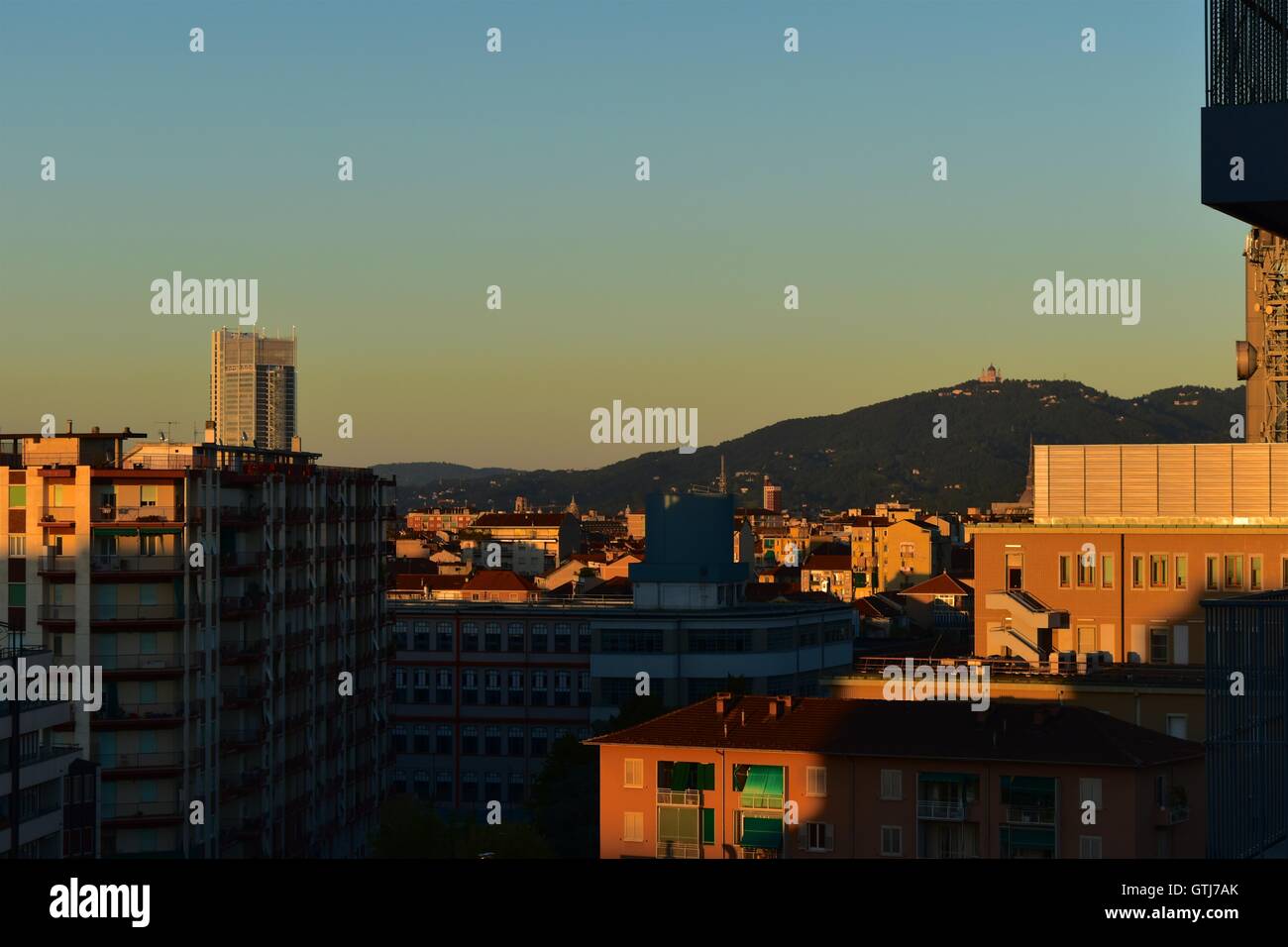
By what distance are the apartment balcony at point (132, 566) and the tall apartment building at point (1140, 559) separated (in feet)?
87.0

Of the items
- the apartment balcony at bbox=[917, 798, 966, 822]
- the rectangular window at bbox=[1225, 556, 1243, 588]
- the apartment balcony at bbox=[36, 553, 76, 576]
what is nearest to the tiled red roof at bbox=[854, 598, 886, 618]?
the rectangular window at bbox=[1225, 556, 1243, 588]

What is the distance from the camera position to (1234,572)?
5725 centimetres

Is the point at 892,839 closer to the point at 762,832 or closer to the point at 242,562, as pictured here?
the point at 762,832

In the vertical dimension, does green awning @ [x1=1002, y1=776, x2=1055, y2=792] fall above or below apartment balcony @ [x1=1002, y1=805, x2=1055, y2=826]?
above

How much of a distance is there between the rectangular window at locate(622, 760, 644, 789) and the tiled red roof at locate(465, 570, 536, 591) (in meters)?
66.0

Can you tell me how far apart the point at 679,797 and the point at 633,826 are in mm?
1501

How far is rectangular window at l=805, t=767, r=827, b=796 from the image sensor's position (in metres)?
47.8

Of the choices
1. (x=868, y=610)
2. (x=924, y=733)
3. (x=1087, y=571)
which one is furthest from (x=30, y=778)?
(x=868, y=610)

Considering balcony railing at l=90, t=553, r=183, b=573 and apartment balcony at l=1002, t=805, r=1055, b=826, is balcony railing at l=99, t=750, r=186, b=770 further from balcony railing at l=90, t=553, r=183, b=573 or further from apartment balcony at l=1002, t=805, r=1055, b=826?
apartment balcony at l=1002, t=805, r=1055, b=826

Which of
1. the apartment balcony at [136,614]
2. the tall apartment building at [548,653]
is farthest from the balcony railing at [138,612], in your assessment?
the tall apartment building at [548,653]

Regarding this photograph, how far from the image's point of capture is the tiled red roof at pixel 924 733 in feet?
145

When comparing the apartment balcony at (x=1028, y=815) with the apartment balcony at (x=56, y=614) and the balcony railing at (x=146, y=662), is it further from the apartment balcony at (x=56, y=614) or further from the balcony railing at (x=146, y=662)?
the apartment balcony at (x=56, y=614)
